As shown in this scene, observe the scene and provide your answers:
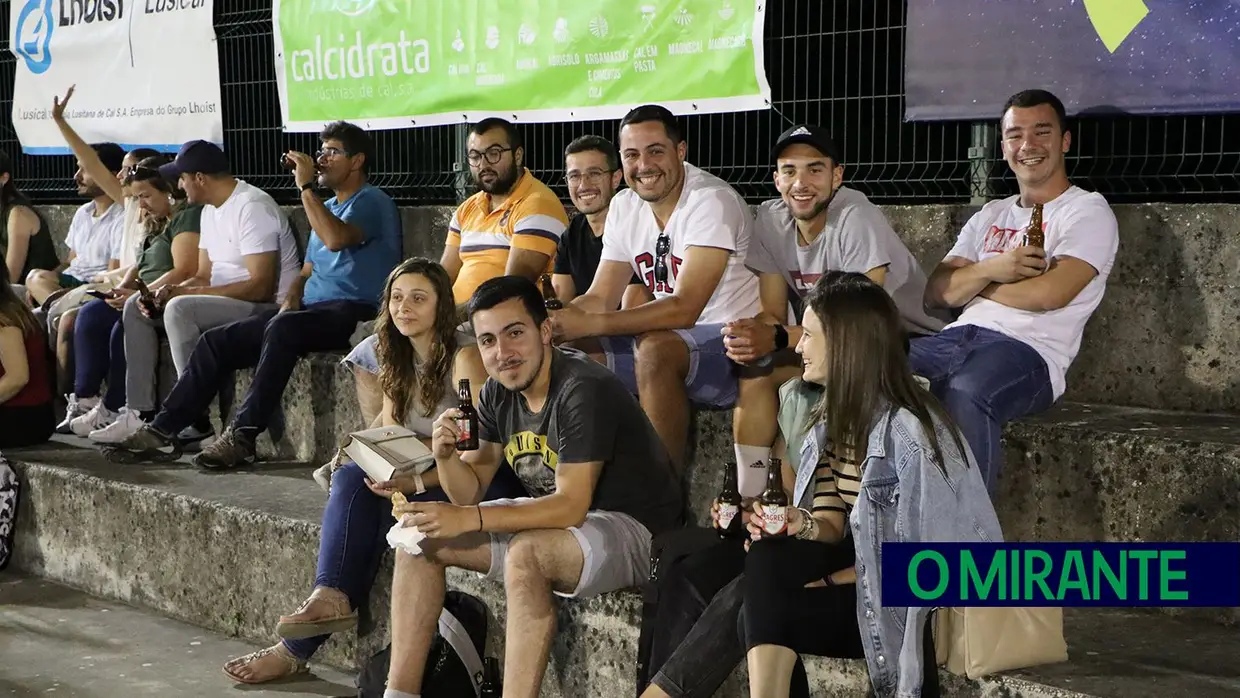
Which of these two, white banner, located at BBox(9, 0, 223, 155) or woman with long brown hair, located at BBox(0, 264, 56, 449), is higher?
white banner, located at BBox(9, 0, 223, 155)

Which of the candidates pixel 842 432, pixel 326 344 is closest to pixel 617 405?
pixel 842 432

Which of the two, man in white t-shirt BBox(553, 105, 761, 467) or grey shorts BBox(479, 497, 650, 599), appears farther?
man in white t-shirt BBox(553, 105, 761, 467)

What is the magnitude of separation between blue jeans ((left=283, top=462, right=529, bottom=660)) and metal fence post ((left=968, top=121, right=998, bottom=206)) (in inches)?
95.7

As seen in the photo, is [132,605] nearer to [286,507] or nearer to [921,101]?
[286,507]

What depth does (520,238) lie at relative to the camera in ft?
20.3

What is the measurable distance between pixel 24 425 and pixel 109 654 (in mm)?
2168

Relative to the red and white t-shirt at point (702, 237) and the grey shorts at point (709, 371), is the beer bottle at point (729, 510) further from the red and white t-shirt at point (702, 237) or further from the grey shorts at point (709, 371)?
the red and white t-shirt at point (702, 237)

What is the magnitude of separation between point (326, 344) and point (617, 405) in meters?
2.76

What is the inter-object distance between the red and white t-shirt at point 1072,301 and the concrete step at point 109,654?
7.86 feet

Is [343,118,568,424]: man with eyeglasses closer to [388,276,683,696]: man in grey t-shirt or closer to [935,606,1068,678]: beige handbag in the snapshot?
[388,276,683,696]: man in grey t-shirt

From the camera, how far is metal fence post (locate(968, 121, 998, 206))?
5.67 m

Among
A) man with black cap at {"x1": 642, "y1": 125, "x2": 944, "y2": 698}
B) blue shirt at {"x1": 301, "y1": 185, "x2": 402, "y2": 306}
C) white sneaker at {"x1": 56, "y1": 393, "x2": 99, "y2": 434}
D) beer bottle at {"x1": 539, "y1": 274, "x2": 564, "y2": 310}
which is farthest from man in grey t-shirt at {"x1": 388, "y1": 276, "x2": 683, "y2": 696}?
white sneaker at {"x1": 56, "y1": 393, "x2": 99, "y2": 434}

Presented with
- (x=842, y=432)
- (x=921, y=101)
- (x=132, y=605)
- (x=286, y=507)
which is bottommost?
(x=132, y=605)

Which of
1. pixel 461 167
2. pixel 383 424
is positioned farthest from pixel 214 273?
pixel 383 424
